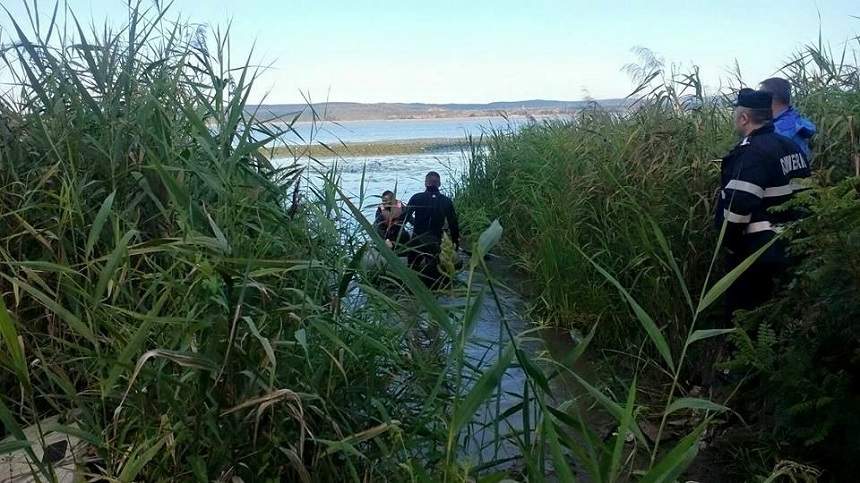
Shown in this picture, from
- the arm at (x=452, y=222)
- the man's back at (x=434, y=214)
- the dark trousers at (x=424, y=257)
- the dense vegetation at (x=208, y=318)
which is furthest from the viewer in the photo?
the arm at (x=452, y=222)

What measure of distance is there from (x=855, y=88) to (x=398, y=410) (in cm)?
452

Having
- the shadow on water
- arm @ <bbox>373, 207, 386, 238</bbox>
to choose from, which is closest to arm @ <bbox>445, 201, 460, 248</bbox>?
the shadow on water

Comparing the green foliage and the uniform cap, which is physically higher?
the uniform cap

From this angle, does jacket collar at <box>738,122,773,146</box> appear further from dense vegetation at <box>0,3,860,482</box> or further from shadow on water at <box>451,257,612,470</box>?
shadow on water at <box>451,257,612,470</box>

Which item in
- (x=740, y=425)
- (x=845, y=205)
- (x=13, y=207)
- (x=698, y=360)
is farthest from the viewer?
(x=698, y=360)

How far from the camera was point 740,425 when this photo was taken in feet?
14.3

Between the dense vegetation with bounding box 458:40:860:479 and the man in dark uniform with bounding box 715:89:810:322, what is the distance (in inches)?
9.9

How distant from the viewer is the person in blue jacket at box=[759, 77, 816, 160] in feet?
16.7

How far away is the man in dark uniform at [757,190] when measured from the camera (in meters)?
4.76

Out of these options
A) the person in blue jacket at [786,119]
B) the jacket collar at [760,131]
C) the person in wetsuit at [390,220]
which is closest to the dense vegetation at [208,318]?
the person in wetsuit at [390,220]

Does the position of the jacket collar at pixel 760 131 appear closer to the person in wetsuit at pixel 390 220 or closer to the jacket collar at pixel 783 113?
the jacket collar at pixel 783 113

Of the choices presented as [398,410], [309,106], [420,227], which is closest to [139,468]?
[398,410]

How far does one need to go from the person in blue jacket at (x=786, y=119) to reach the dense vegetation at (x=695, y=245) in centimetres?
18

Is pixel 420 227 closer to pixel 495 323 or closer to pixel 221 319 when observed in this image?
pixel 495 323
